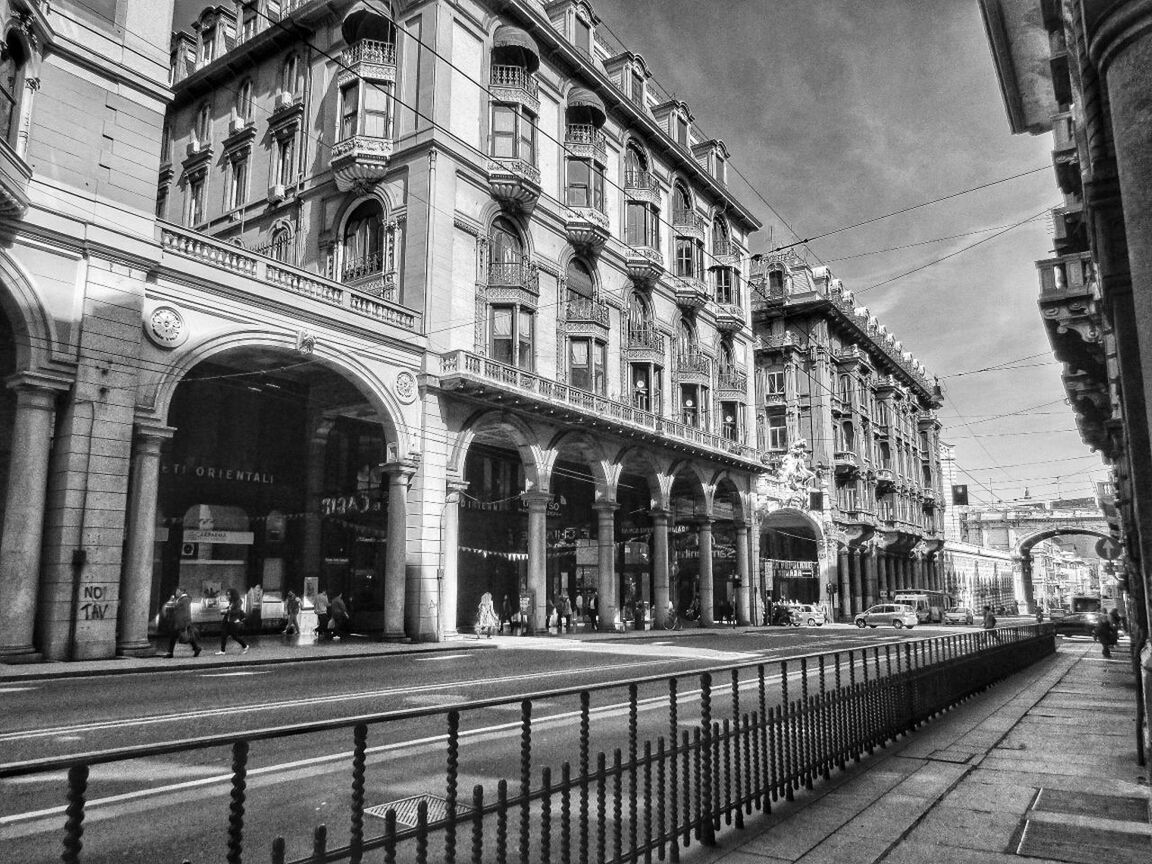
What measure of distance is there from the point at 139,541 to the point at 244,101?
2307 centimetres

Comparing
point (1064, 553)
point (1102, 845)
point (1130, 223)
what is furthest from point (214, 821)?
point (1064, 553)

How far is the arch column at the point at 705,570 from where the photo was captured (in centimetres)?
3928

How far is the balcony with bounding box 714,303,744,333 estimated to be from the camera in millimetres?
43625

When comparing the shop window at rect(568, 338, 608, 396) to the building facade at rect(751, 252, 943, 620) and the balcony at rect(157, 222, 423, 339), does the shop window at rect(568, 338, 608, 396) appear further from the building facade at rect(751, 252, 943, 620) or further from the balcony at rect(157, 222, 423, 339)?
the building facade at rect(751, 252, 943, 620)

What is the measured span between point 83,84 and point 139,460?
8.78 meters

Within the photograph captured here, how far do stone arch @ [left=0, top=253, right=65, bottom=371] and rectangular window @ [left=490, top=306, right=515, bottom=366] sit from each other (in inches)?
586

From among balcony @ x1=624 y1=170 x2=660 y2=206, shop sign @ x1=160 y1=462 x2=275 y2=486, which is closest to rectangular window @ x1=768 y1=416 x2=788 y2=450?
balcony @ x1=624 y1=170 x2=660 y2=206

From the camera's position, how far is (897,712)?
8781mm

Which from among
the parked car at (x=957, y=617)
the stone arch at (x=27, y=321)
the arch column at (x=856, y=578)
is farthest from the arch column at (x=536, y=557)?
the parked car at (x=957, y=617)

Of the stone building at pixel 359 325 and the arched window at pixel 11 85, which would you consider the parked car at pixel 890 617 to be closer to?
the stone building at pixel 359 325

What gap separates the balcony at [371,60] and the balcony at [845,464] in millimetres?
38855

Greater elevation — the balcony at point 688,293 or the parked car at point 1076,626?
the balcony at point 688,293

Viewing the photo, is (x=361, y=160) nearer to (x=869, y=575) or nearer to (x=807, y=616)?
(x=807, y=616)

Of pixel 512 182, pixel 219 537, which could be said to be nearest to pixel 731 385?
pixel 512 182
